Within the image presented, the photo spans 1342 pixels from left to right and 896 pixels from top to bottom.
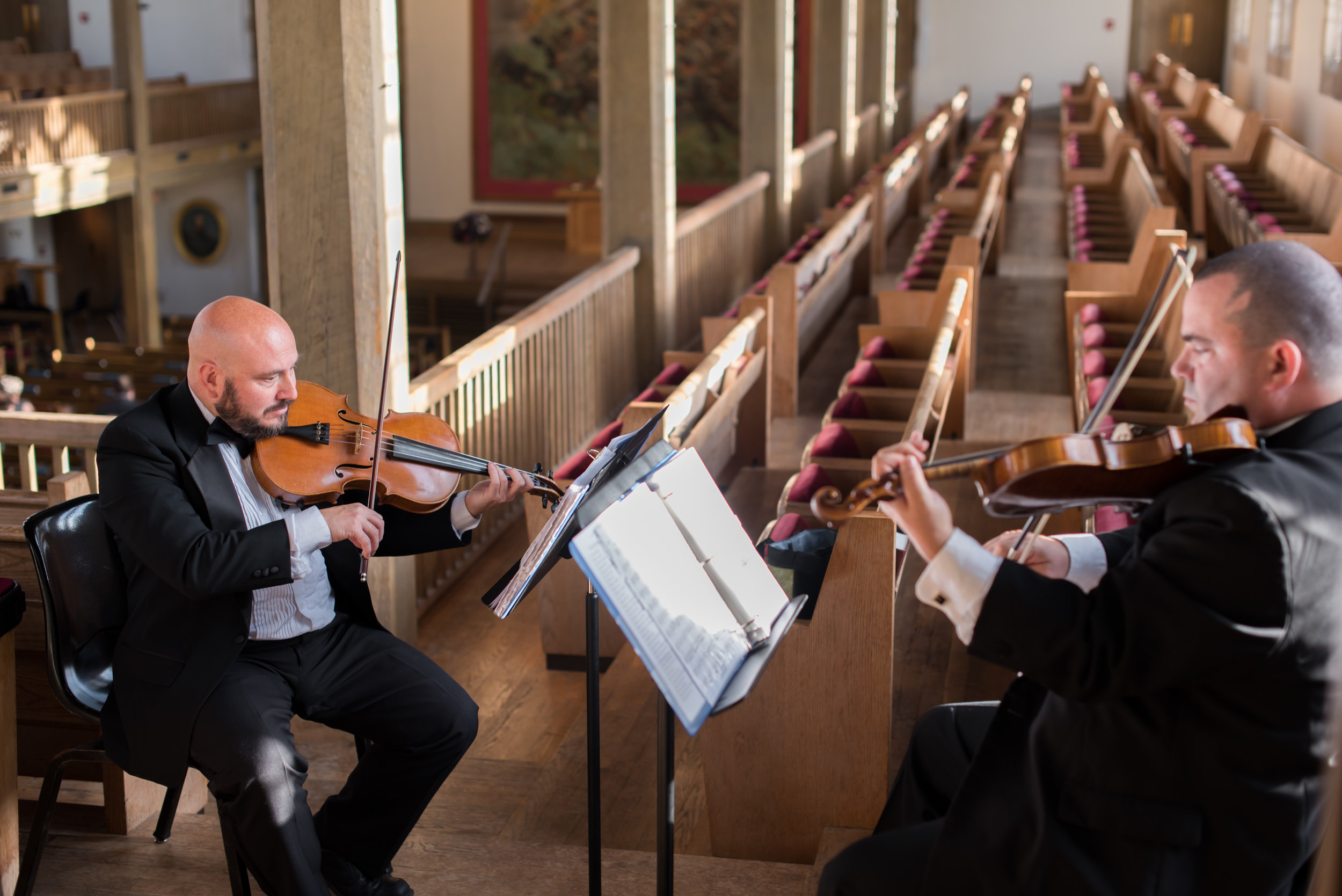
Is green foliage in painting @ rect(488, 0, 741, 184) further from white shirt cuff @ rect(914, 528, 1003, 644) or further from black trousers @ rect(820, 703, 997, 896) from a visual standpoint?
white shirt cuff @ rect(914, 528, 1003, 644)

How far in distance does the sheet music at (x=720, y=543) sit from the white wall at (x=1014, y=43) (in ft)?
67.7

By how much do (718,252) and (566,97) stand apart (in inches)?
315

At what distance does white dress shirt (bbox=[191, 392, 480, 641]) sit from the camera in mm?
2402

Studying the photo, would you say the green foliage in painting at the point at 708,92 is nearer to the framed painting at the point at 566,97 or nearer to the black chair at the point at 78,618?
the framed painting at the point at 566,97

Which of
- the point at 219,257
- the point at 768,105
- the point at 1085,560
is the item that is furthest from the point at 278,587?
the point at 219,257

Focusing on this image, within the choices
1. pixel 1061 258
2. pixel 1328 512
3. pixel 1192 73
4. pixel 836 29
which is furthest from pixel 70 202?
pixel 1192 73

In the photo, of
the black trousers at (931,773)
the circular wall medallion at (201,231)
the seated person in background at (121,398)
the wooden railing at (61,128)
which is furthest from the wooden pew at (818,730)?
the circular wall medallion at (201,231)

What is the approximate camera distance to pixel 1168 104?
15828 mm

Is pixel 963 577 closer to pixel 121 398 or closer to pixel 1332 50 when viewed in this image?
pixel 121 398

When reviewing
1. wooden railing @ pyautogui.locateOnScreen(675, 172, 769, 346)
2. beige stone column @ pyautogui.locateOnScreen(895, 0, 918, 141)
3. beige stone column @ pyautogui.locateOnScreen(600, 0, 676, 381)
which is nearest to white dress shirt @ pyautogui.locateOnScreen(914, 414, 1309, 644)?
beige stone column @ pyautogui.locateOnScreen(600, 0, 676, 381)

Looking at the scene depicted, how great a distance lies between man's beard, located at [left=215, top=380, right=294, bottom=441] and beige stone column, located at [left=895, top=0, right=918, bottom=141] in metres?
18.9

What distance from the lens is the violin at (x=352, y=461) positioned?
7.97 feet

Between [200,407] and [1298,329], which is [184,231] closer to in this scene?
[200,407]

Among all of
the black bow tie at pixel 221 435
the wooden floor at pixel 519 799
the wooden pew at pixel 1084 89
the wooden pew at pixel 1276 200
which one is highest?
the wooden pew at pixel 1084 89
